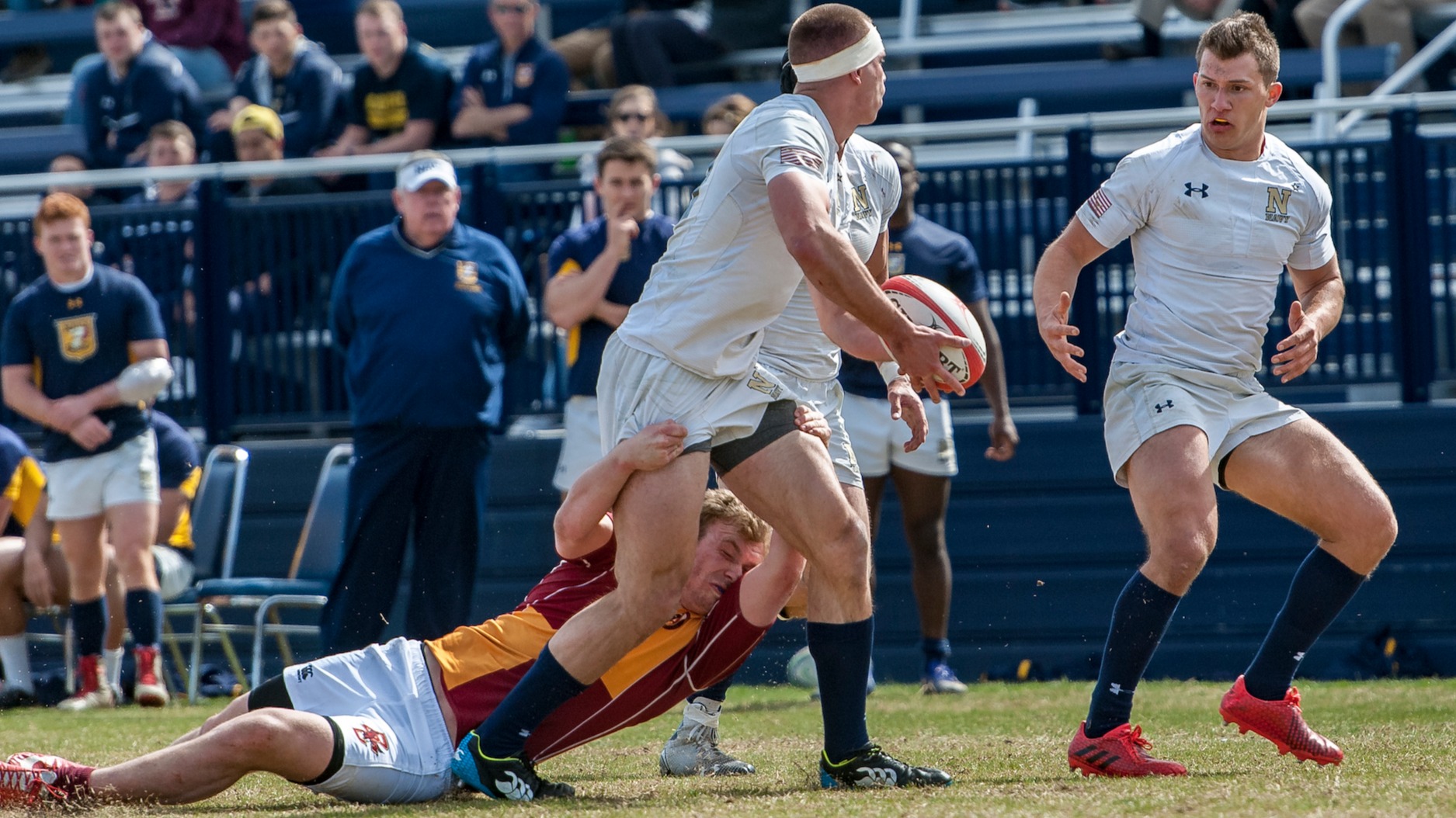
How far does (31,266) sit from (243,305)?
1.33 metres

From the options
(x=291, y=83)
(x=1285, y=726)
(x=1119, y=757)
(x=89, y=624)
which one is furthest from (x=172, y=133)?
(x=1285, y=726)

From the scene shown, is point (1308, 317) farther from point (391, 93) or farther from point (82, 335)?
point (391, 93)

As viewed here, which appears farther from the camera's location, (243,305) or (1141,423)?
(243,305)

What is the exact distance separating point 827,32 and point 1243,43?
1.33 meters

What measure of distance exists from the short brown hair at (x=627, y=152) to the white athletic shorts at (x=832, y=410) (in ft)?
9.70

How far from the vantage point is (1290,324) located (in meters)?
5.24

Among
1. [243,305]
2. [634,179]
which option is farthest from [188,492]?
[634,179]

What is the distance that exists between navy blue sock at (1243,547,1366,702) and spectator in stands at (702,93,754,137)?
4.33 meters

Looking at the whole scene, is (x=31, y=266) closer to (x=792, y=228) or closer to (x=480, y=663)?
(x=480, y=663)

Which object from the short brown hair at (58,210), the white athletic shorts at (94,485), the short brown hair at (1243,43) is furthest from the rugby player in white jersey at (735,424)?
the short brown hair at (58,210)

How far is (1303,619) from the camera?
5348 millimetres

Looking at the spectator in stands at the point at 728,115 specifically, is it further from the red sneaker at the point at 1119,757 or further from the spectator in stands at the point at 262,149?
the red sneaker at the point at 1119,757

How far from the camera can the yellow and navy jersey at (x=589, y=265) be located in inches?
339

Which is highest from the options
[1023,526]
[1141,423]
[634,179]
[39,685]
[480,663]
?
[634,179]
